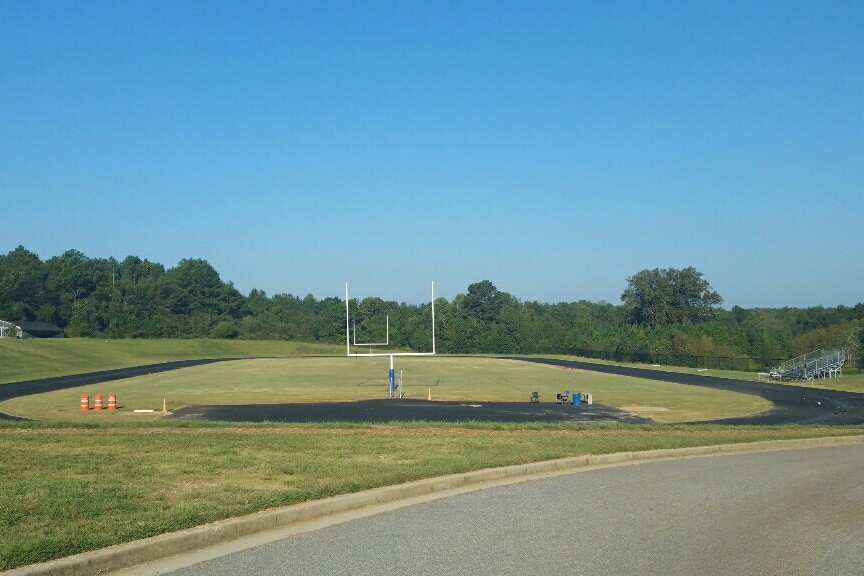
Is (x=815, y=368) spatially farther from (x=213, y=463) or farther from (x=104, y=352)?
(x=104, y=352)

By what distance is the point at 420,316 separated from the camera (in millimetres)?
142750

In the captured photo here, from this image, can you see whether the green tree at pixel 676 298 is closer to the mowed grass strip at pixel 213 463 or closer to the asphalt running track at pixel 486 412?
the asphalt running track at pixel 486 412

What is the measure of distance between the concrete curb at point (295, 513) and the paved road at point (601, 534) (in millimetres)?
574

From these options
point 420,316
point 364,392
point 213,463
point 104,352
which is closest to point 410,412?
point 364,392

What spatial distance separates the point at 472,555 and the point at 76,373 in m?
62.3

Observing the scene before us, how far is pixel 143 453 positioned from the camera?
1465 centimetres

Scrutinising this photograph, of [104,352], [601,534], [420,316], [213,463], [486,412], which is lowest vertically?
[601,534]

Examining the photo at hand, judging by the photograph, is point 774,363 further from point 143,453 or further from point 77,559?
point 77,559

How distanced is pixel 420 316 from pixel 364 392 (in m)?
102

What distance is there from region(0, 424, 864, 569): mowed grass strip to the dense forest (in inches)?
2768

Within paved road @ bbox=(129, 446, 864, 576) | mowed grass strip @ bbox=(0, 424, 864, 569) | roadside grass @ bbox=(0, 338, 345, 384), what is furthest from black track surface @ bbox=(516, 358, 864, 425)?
roadside grass @ bbox=(0, 338, 345, 384)

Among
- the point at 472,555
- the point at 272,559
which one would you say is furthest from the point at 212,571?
the point at 472,555

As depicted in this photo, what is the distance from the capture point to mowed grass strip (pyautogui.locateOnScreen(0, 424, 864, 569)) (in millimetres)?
A: 9031

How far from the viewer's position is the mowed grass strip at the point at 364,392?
32312 millimetres
